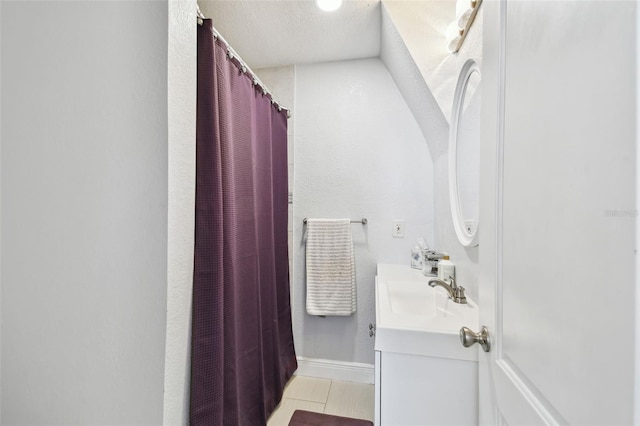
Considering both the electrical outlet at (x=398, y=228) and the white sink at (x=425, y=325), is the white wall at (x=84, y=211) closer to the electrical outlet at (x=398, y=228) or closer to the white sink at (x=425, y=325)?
the white sink at (x=425, y=325)

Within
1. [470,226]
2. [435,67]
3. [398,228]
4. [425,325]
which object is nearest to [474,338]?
[425,325]

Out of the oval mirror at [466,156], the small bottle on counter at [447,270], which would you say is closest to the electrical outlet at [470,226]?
the oval mirror at [466,156]

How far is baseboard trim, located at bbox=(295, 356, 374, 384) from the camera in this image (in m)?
1.73

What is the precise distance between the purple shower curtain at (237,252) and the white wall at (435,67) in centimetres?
83

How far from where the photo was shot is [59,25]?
2.58ft

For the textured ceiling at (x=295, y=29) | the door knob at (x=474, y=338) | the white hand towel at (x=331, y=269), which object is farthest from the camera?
the white hand towel at (x=331, y=269)

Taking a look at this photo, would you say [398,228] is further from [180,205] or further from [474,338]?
[180,205]

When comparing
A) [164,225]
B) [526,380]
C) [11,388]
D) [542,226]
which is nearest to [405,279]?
[526,380]

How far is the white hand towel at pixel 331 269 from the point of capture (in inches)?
66.5

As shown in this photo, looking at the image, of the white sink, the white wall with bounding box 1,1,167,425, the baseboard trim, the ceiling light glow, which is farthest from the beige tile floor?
the ceiling light glow

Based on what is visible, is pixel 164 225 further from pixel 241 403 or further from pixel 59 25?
pixel 241 403

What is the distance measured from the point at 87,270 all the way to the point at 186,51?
75 centimetres

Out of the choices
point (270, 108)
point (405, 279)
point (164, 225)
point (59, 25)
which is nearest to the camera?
point (164, 225)

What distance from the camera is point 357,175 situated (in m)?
1.77
